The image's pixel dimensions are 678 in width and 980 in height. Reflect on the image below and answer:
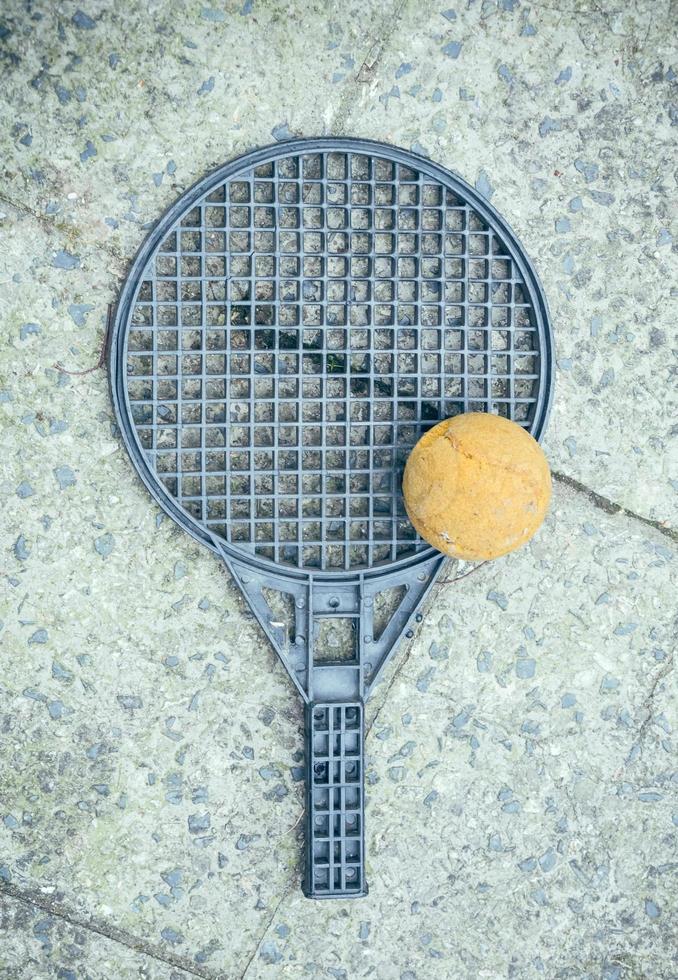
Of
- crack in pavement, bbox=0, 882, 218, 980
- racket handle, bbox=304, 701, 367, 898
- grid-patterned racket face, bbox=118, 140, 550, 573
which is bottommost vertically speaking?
crack in pavement, bbox=0, 882, 218, 980

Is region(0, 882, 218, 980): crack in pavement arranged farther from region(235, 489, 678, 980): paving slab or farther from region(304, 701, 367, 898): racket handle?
region(304, 701, 367, 898): racket handle

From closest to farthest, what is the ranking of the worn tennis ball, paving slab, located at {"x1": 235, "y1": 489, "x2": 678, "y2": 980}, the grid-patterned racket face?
the worn tennis ball
the grid-patterned racket face
paving slab, located at {"x1": 235, "y1": 489, "x2": 678, "y2": 980}

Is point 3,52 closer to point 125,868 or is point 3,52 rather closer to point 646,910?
point 125,868

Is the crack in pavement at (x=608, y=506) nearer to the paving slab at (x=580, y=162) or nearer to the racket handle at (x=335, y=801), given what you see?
the paving slab at (x=580, y=162)

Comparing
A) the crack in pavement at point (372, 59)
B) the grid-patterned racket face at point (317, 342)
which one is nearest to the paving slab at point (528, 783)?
the grid-patterned racket face at point (317, 342)

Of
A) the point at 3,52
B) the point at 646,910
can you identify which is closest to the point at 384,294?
the point at 3,52

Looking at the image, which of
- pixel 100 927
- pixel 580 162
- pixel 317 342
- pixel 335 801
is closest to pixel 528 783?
pixel 335 801

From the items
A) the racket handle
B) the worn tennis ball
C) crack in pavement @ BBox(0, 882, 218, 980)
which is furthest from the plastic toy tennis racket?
crack in pavement @ BBox(0, 882, 218, 980)

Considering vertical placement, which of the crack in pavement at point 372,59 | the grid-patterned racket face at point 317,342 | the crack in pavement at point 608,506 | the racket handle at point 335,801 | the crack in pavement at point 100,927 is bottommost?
the crack in pavement at point 100,927
